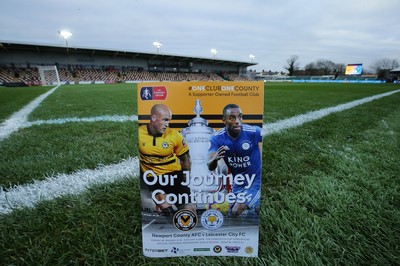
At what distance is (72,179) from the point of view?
154 centimetres

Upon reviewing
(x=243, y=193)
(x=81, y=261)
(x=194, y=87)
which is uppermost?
(x=194, y=87)

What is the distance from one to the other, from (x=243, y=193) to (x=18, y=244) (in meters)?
0.92

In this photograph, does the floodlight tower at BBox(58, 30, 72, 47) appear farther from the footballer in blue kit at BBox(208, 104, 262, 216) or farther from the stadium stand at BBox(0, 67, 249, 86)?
the footballer in blue kit at BBox(208, 104, 262, 216)

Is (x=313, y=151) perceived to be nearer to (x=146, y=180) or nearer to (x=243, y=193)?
(x=243, y=193)

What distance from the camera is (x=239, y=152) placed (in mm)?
833

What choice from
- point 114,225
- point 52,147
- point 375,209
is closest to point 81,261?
point 114,225

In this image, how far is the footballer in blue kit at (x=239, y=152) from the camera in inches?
32.0

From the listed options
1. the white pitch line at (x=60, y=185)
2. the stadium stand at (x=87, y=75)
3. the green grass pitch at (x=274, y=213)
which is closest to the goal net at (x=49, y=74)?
the stadium stand at (x=87, y=75)

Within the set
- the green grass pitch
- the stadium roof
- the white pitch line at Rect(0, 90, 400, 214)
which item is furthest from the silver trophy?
the stadium roof

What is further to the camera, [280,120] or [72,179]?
[280,120]

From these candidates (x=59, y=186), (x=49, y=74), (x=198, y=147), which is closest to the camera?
(x=198, y=147)

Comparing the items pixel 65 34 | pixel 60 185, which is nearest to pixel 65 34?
pixel 65 34

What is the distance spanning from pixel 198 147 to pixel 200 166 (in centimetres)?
7

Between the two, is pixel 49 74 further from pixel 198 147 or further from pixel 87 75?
pixel 198 147
